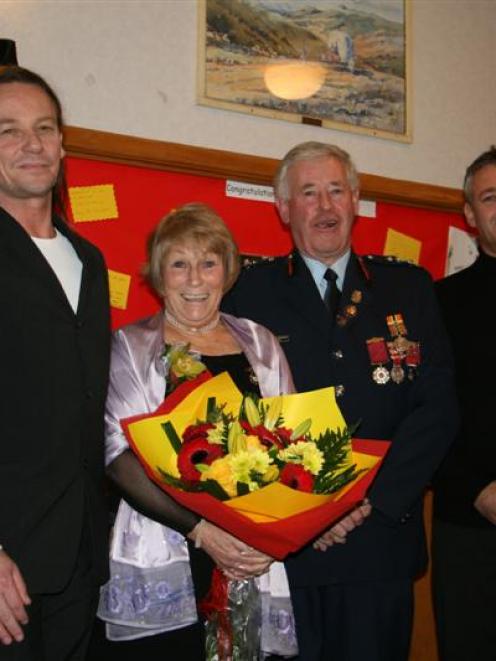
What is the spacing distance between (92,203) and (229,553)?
1423 millimetres

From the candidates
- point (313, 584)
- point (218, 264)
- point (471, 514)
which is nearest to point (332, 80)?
point (218, 264)

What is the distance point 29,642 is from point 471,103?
2935mm

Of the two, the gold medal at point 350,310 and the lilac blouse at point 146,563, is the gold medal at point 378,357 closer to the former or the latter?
the gold medal at point 350,310

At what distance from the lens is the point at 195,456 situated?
1730mm

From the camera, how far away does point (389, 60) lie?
137 inches

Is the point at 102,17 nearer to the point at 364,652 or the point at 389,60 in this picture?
the point at 389,60

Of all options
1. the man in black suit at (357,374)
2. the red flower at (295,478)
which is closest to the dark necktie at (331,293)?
the man in black suit at (357,374)

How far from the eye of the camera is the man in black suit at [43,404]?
1.77 meters

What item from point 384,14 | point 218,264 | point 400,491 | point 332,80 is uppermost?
point 384,14

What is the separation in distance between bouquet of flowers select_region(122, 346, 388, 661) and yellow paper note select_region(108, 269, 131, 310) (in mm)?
1001

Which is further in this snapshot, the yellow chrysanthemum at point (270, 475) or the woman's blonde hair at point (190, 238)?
the woman's blonde hair at point (190, 238)

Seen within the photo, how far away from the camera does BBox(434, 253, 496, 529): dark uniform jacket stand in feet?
8.39

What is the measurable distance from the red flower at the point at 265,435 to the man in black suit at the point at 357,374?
0.60 m

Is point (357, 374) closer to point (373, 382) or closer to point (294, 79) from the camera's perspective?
point (373, 382)
